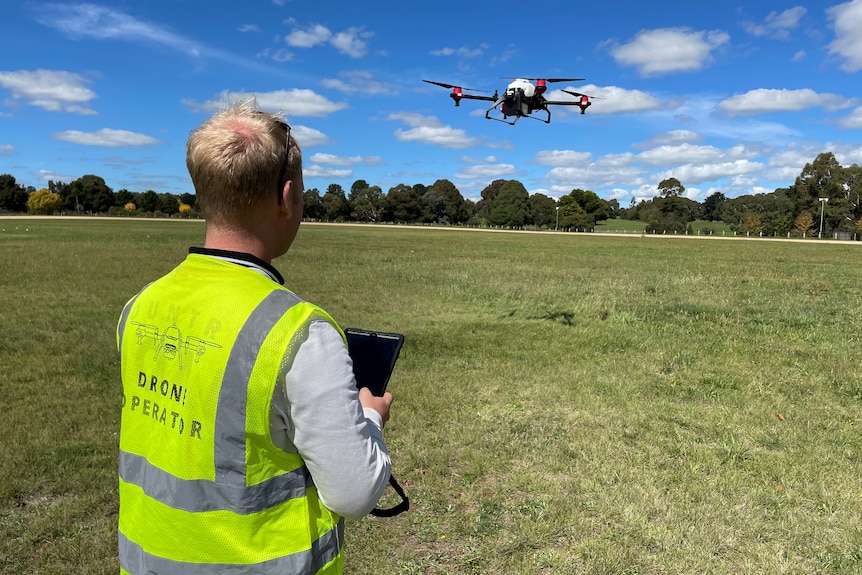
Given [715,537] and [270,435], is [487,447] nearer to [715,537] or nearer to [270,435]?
[715,537]

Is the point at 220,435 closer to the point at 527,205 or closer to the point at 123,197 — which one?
the point at 527,205

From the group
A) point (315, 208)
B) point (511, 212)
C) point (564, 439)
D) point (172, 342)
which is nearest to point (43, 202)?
point (315, 208)

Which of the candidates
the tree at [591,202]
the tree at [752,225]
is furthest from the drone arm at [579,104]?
the tree at [591,202]

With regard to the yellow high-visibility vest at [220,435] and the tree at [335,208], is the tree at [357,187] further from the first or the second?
the yellow high-visibility vest at [220,435]

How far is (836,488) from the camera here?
4.61m

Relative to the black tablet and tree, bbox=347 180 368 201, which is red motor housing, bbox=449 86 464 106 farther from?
tree, bbox=347 180 368 201

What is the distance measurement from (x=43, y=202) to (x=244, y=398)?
132m


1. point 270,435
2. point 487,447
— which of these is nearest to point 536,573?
point 487,447

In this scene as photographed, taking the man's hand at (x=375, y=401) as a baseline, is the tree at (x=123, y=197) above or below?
above

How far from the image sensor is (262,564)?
1.41m

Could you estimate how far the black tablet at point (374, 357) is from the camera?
1.67 m

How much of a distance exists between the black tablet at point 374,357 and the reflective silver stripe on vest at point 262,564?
39 cm

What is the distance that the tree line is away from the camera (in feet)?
294

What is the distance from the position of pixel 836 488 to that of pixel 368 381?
15.5 ft
